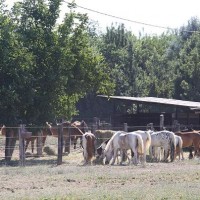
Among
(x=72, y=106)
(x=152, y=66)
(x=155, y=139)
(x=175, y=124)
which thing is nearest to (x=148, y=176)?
(x=155, y=139)

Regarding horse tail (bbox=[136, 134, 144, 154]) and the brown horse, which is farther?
the brown horse

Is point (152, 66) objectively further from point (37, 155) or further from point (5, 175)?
point (5, 175)

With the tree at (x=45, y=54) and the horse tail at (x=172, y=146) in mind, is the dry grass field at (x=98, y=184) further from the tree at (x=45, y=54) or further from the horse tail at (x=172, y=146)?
the tree at (x=45, y=54)

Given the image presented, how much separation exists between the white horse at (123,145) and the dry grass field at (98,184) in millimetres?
2486

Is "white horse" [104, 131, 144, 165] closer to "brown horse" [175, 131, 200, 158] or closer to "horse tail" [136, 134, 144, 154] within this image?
"horse tail" [136, 134, 144, 154]

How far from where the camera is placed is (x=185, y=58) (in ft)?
180

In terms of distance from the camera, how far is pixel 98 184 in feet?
51.6

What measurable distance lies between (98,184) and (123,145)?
796cm

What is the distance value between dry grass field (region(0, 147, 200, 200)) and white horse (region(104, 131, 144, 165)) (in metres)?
2.49

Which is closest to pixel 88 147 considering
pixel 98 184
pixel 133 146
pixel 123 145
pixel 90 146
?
pixel 90 146

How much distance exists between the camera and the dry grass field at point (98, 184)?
13.3 metres

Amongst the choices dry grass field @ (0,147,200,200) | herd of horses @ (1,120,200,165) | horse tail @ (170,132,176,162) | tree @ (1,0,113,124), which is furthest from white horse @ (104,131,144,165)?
tree @ (1,0,113,124)

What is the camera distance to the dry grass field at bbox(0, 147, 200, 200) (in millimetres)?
13258

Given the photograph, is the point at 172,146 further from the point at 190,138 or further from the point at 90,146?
the point at 90,146
